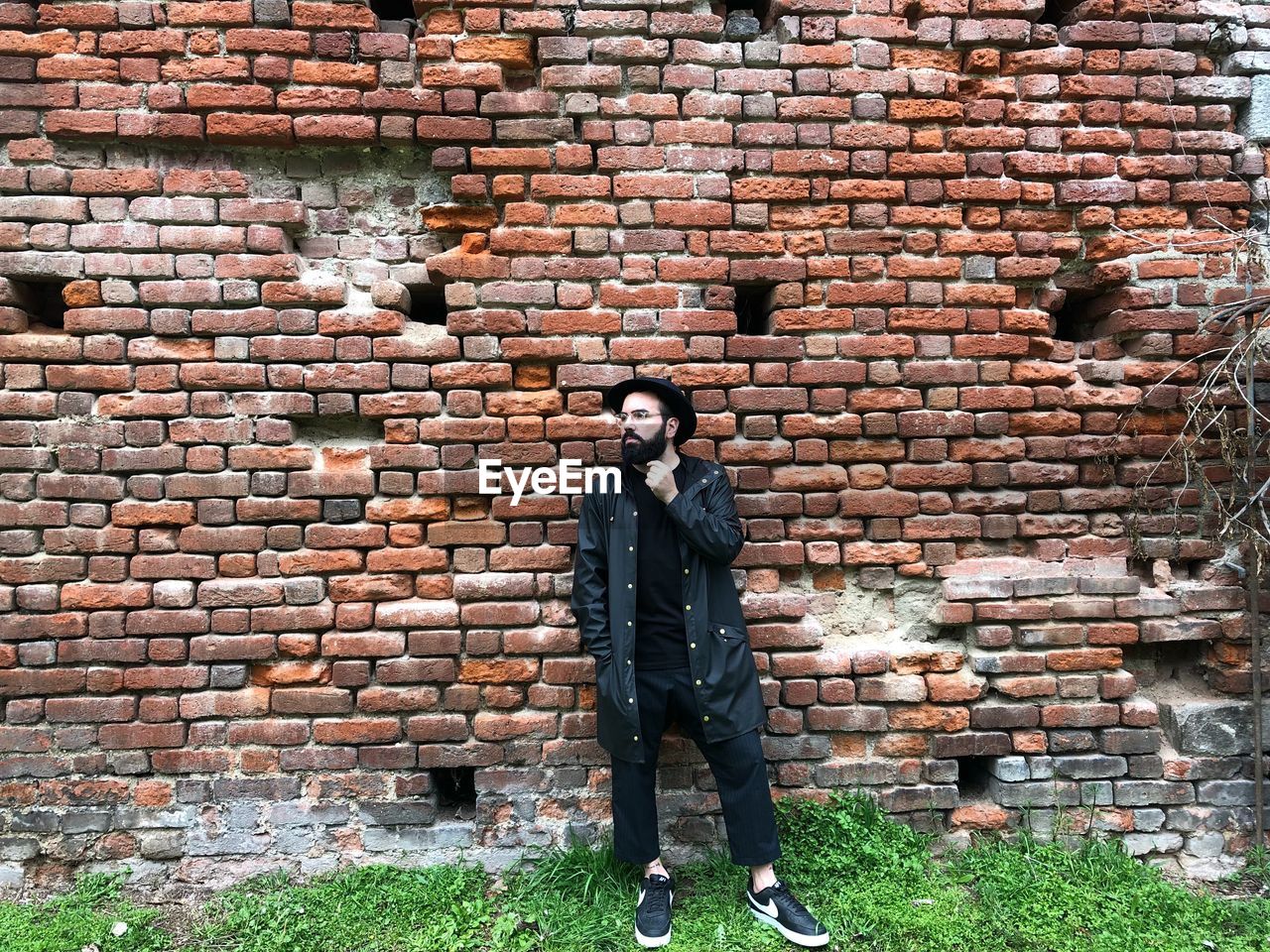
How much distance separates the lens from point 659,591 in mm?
2617

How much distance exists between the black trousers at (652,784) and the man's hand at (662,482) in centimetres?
71

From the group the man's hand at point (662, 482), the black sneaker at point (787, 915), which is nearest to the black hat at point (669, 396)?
the man's hand at point (662, 482)

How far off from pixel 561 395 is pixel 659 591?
3.15 feet

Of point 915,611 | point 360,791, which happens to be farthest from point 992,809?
point 360,791

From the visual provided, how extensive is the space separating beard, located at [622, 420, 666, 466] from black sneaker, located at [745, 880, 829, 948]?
5.81 feet

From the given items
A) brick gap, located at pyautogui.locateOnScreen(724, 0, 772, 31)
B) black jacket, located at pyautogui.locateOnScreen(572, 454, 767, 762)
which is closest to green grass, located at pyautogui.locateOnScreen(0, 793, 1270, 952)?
black jacket, located at pyautogui.locateOnScreen(572, 454, 767, 762)

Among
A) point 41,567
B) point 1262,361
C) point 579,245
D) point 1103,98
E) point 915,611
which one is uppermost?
point 1103,98

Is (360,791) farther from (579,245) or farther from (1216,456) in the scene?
(1216,456)

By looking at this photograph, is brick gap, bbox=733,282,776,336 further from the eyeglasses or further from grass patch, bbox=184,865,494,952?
grass patch, bbox=184,865,494,952

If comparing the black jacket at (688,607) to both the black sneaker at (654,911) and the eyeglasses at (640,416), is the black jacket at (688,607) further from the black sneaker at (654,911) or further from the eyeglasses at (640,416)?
the black sneaker at (654,911)

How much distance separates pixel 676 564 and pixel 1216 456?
258 centimetres

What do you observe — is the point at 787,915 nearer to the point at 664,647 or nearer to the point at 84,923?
the point at 664,647

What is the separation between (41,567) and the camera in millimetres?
2752

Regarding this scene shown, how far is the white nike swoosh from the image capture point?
2.51 m
